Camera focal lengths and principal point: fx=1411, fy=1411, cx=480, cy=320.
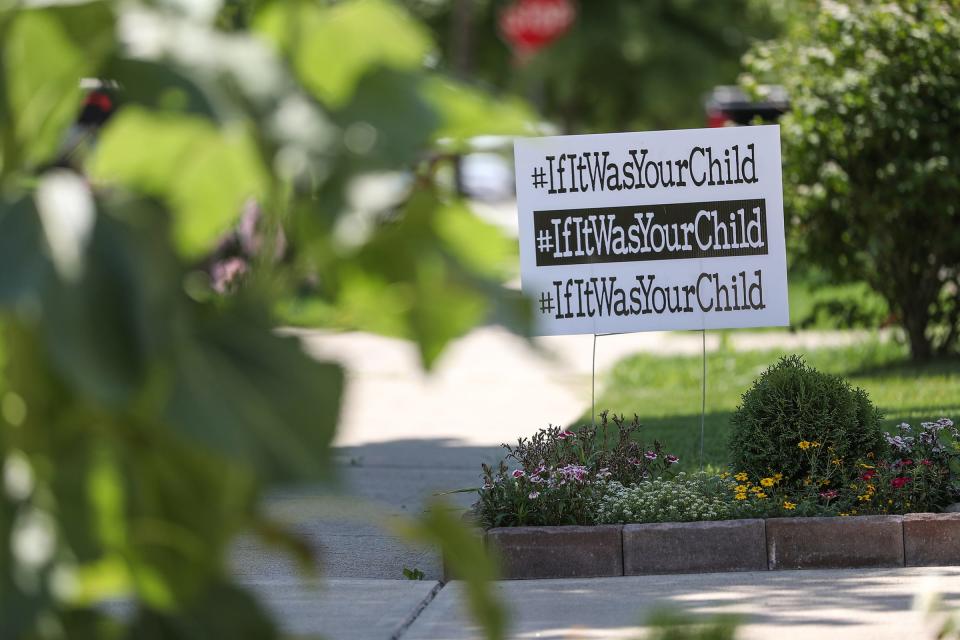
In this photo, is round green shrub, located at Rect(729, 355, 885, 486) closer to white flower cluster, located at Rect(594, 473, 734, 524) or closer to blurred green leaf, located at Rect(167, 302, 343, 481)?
white flower cluster, located at Rect(594, 473, 734, 524)

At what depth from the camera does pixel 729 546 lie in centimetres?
547

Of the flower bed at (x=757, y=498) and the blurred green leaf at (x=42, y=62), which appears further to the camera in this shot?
the flower bed at (x=757, y=498)

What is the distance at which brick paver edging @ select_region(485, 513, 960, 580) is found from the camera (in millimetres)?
5398

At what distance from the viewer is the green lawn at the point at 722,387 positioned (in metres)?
8.41

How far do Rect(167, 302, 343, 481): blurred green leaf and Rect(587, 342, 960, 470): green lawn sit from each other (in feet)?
18.9

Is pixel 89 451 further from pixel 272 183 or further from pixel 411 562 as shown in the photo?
pixel 411 562

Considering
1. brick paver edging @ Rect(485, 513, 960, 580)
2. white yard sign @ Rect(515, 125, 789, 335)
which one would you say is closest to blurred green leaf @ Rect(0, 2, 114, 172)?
brick paver edging @ Rect(485, 513, 960, 580)

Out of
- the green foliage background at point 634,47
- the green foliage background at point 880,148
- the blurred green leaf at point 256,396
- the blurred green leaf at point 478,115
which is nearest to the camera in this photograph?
the blurred green leaf at point 256,396

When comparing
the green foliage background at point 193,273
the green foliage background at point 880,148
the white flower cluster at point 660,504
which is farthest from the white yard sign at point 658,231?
the green foliage background at point 193,273

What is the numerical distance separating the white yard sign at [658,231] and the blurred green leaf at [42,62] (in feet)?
17.1

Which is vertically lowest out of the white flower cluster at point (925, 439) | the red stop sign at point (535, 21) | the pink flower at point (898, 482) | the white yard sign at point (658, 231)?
the pink flower at point (898, 482)

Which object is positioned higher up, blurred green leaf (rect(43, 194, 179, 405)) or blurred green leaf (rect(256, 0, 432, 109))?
blurred green leaf (rect(256, 0, 432, 109))

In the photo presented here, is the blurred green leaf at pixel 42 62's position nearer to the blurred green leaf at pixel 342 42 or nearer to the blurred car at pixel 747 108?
the blurred green leaf at pixel 342 42

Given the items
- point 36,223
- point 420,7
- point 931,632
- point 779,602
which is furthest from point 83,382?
point 420,7
